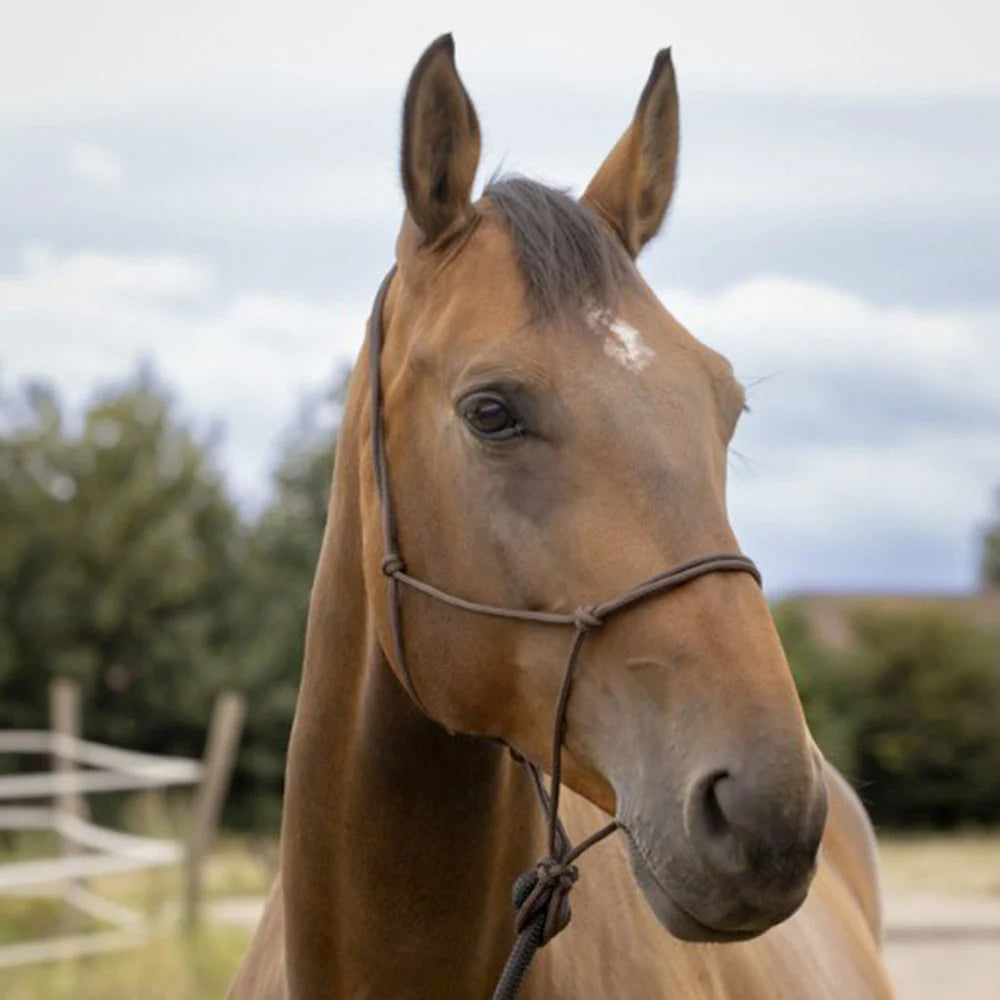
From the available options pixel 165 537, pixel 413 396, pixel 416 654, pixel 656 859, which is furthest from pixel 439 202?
pixel 165 537

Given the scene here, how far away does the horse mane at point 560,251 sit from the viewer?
2.42m

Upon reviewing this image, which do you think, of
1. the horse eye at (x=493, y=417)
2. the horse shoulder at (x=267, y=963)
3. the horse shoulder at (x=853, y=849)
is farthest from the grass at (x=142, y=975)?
the horse eye at (x=493, y=417)

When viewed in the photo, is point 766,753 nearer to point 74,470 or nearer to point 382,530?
point 382,530

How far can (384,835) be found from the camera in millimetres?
2578

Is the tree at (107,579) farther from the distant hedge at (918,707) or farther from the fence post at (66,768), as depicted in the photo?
the fence post at (66,768)

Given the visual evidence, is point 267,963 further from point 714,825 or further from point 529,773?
point 714,825

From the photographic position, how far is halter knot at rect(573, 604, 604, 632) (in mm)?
2227

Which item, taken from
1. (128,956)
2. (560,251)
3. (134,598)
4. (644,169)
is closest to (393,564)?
(560,251)

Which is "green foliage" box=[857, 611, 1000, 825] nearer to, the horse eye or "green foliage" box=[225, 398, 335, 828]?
"green foliage" box=[225, 398, 335, 828]

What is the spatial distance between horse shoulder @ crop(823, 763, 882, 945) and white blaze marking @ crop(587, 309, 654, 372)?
2378mm

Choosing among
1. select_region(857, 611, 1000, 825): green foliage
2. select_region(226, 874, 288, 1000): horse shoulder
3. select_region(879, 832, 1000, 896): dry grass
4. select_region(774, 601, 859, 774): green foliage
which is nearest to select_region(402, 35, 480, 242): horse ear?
select_region(226, 874, 288, 1000): horse shoulder

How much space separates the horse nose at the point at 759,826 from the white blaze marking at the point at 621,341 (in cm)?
62

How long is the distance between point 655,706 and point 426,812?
557 mm

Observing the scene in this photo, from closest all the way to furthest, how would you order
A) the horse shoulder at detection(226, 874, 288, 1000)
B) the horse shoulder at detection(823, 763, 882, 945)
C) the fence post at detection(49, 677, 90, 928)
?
1. the horse shoulder at detection(226, 874, 288, 1000)
2. the horse shoulder at detection(823, 763, 882, 945)
3. the fence post at detection(49, 677, 90, 928)
